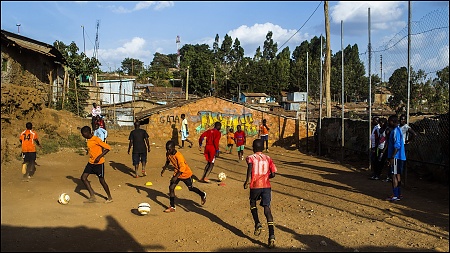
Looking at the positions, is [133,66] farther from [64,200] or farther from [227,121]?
[64,200]

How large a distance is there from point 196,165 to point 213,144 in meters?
4.09

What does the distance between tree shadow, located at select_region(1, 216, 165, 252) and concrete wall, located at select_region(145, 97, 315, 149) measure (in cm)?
1672

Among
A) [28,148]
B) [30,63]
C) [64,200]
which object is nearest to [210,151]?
[64,200]

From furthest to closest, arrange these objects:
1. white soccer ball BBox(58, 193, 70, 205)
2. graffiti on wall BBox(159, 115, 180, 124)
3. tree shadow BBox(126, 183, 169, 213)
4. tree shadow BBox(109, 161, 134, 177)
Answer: graffiti on wall BBox(159, 115, 180, 124) < tree shadow BBox(109, 161, 134, 177) < tree shadow BBox(126, 183, 169, 213) < white soccer ball BBox(58, 193, 70, 205)

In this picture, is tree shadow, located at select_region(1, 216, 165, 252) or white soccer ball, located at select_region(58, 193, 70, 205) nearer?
tree shadow, located at select_region(1, 216, 165, 252)

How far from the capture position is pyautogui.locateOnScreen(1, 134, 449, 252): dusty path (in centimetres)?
593

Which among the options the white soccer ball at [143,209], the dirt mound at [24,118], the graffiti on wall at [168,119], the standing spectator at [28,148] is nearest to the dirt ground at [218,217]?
the white soccer ball at [143,209]

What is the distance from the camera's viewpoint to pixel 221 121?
24.1 meters

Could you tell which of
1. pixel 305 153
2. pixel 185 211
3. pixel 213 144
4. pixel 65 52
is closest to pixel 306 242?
pixel 185 211

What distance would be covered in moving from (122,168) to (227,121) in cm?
1089

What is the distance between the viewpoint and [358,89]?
170 ft

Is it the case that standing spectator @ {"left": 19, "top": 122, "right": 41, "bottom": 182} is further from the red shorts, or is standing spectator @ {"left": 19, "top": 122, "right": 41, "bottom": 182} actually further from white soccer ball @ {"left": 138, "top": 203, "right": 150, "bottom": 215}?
the red shorts

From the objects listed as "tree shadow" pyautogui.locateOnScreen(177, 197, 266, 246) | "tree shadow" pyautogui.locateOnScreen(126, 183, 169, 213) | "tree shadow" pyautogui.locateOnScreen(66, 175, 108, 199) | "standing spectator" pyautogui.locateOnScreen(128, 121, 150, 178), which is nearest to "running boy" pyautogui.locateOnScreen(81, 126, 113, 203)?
"tree shadow" pyautogui.locateOnScreen(66, 175, 108, 199)

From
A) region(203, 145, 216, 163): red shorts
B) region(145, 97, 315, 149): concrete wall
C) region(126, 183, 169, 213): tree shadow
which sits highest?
region(145, 97, 315, 149): concrete wall
